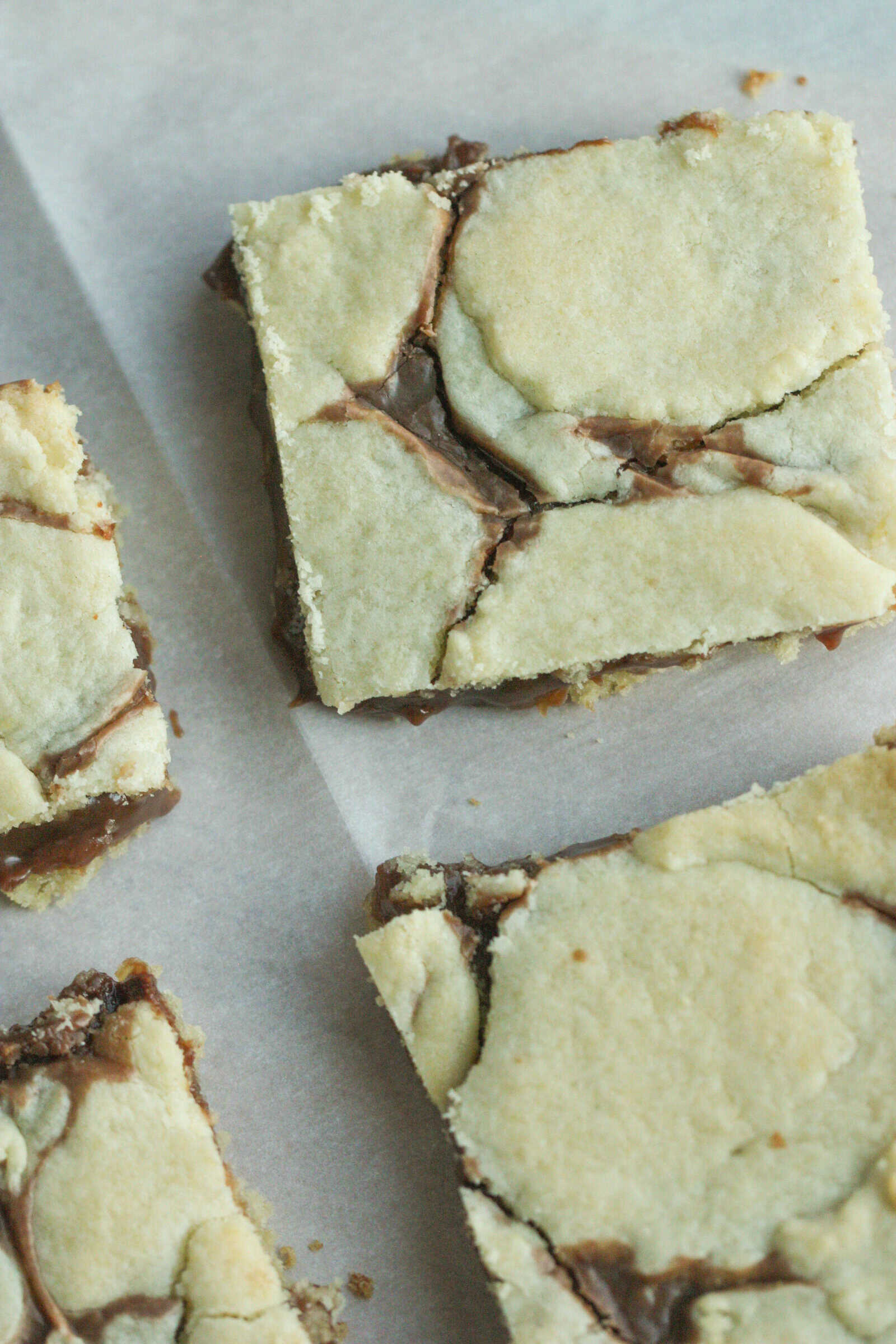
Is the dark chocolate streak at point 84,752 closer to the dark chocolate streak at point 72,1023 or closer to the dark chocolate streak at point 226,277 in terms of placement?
the dark chocolate streak at point 72,1023

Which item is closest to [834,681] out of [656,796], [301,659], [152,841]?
[656,796]

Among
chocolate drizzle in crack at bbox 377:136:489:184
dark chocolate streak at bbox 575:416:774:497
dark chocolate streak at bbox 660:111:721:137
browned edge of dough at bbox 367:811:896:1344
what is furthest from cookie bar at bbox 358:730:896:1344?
chocolate drizzle in crack at bbox 377:136:489:184

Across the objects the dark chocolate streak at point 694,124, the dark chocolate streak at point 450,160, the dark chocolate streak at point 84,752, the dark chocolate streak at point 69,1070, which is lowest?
the dark chocolate streak at point 69,1070

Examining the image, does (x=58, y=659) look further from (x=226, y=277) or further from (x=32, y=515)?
(x=226, y=277)

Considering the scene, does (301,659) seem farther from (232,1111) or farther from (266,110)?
(266,110)

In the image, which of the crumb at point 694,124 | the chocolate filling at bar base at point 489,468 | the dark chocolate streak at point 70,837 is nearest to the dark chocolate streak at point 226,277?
the chocolate filling at bar base at point 489,468

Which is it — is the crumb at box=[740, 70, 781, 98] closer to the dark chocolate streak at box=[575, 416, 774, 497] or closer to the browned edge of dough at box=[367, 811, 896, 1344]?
the dark chocolate streak at box=[575, 416, 774, 497]
